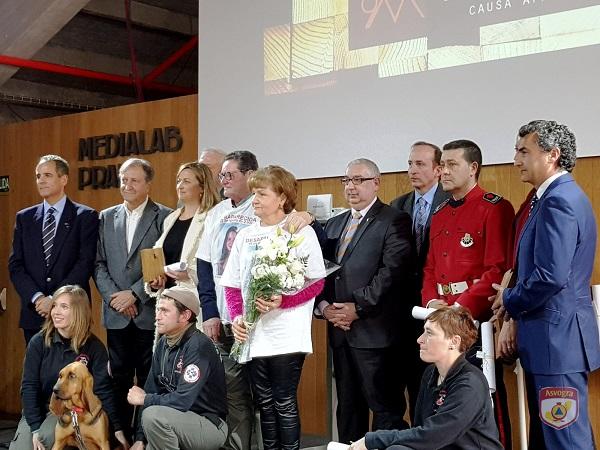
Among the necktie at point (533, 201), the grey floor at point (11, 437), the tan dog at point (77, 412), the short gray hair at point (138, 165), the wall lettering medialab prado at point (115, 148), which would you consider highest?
the wall lettering medialab prado at point (115, 148)

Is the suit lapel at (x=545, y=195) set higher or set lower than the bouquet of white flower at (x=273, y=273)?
higher

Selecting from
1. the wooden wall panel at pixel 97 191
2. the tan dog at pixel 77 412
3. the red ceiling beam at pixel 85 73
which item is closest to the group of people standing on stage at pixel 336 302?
the tan dog at pixel 77 412

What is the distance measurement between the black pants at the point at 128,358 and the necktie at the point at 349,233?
48.4 inches

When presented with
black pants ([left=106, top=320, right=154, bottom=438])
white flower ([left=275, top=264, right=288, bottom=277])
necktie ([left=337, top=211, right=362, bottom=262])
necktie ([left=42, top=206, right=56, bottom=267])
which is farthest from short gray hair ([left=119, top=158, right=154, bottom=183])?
white flower ([left=275, top=264, right=288, bottom=277])

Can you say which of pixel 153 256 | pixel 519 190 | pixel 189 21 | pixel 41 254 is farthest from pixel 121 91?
pixel 519 190

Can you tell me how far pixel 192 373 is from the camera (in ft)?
13.8

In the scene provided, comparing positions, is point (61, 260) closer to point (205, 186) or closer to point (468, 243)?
point (205, 186)

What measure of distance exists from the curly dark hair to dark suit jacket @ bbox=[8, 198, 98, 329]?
2.71 meters

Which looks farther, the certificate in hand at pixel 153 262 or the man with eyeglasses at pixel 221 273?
the certificate in hand at pixel 153 262

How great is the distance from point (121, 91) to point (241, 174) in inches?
181

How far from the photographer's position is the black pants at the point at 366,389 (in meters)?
4.20

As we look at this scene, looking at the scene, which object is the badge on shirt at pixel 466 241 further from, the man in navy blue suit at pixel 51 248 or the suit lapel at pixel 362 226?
the man in navy blue suit at pixel 51 248

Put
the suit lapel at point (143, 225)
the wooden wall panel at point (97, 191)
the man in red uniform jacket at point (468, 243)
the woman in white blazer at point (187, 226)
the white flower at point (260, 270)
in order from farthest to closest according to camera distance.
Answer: the wooden wall panel at point (97, 191), the suit lapel at point (143, 225), the woman in white blazer at point (187, 226), the white flower at point (260, 270), the man in red uniform jacket at point (468, 243)

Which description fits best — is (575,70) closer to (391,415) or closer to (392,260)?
(392,260)
